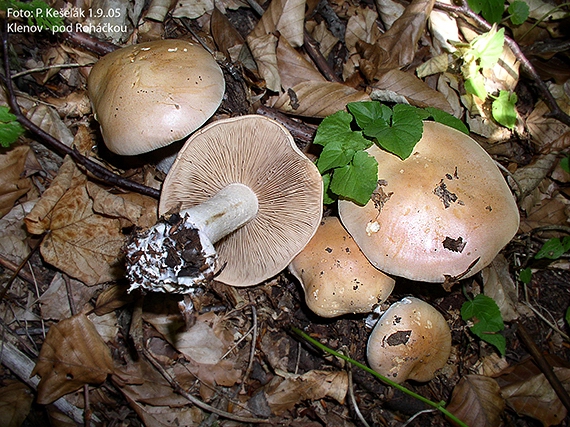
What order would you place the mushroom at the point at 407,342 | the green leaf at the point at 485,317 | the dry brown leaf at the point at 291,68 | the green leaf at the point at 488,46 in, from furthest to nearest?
the green leaf at the point at 488,46 < the dry brown leaf at the point at 291,68 < the green leaf at the point at 485,317 < the mushroom at the point at 407,342

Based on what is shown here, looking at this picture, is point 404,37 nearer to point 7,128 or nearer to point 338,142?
Answer: point 338,142

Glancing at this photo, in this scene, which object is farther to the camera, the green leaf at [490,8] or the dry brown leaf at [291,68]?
the green leaf at [490,8]

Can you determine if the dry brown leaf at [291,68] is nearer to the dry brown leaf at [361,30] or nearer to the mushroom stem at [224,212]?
the dry brown leaf at [361,30]

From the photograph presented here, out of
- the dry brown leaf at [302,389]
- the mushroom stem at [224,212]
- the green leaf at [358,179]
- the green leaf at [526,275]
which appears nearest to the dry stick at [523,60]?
the green leaf at [526,275]

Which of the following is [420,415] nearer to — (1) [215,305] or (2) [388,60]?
(1) [215,305]

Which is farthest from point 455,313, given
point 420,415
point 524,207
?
point 524,207

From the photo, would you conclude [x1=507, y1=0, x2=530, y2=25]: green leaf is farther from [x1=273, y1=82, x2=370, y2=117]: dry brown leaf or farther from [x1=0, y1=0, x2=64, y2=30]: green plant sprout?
[x1=0, y1=0, x2=64, y2=30]: green plant sprout

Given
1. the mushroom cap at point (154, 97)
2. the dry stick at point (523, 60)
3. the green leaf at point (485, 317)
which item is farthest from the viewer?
the dry stick at point (523, 60)

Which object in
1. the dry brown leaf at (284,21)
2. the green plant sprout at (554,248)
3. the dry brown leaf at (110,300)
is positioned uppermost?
the dry brown leaf at (284,21)

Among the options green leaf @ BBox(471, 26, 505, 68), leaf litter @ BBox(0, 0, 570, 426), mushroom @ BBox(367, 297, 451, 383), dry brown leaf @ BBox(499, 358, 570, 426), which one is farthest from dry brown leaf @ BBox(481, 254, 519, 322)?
green leaf @ BBox(471, 26, 505, 68)
